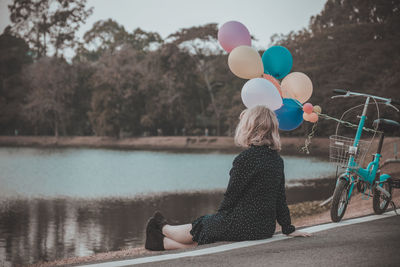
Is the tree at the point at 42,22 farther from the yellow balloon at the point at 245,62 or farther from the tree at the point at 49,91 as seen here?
the yellow balloon at the point at 245,62

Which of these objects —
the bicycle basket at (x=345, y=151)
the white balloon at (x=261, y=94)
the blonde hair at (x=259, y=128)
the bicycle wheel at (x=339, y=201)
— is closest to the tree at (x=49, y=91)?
the white balloon at (x=261, y=94)

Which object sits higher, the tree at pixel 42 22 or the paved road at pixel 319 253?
the tree at pixel 42 22

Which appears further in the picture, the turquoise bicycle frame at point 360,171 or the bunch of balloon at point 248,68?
the bunch of balloon at point 248,68

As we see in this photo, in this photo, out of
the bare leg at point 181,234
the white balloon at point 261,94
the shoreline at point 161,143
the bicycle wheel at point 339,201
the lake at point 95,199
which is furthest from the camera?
the shoreline at point 161,143

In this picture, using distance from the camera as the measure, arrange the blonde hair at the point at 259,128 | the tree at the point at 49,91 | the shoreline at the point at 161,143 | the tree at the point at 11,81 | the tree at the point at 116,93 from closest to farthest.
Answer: the blonde hair at the point at 259,128, the shoreline at the point at 161,143, the tree at the point at 116,93, the tree at the point at 49,91, the tree at the point at 11,81

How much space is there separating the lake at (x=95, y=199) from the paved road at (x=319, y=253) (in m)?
4.21

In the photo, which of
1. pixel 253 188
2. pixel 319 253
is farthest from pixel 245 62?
pixel 319 253

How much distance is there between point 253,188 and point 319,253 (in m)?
0.64

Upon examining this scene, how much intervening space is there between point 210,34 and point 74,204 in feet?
79.5

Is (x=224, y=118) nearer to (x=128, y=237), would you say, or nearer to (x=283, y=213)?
(x=128, y=237)

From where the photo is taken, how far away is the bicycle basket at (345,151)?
4490 millimetres

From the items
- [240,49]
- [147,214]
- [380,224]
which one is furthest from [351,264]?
[147,214]

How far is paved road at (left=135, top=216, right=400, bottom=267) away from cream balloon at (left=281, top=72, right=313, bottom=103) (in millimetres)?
2186

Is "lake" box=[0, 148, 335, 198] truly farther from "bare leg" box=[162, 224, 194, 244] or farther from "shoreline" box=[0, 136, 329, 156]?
"bare leg" box=[162, 224, 194, 244]
